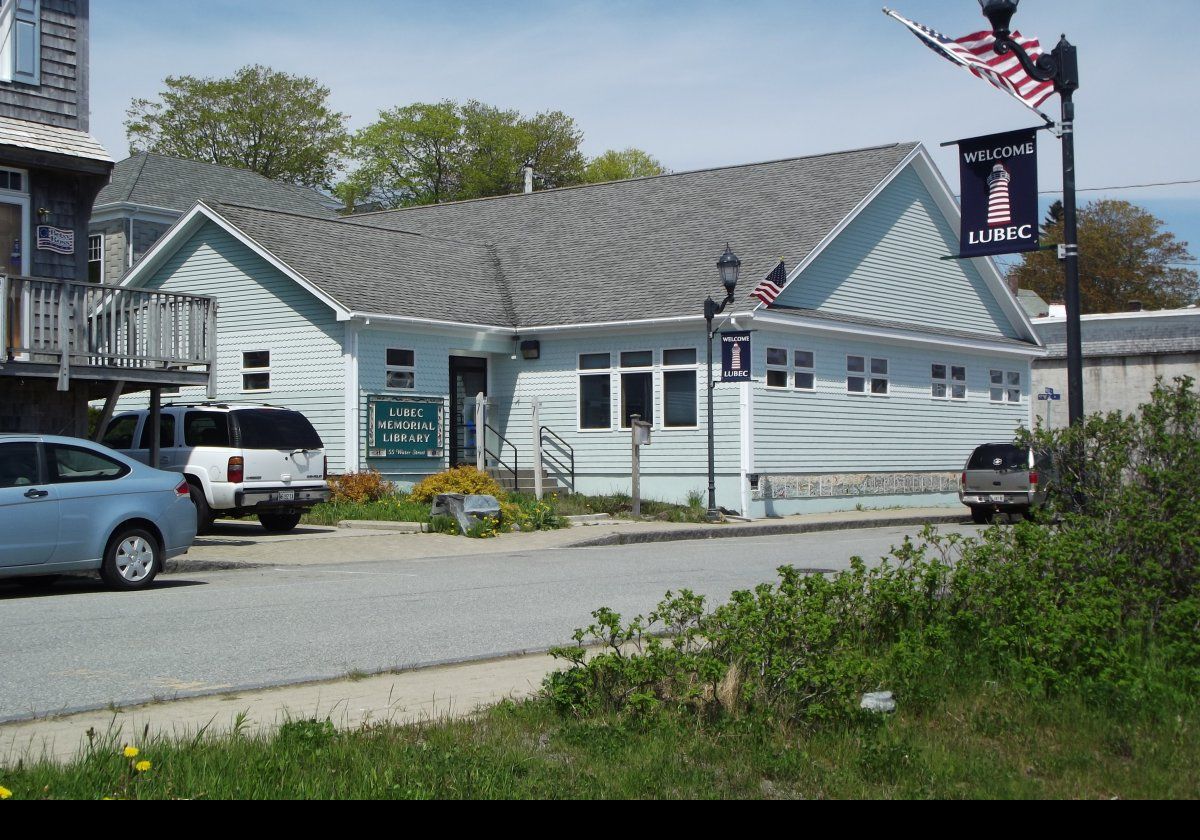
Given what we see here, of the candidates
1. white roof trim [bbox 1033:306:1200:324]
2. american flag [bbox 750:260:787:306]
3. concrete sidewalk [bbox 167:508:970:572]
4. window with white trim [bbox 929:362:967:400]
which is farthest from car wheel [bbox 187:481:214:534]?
white roof trim [bbox 1033:306:1200:324]

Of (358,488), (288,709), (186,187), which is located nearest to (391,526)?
(358,488)

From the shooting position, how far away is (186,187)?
41.7 meters

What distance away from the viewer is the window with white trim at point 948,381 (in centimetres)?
3362

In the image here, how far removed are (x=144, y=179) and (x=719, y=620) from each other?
37097mm

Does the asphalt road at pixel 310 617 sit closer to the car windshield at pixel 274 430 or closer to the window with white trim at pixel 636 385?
the car windshield at pixel 274 430

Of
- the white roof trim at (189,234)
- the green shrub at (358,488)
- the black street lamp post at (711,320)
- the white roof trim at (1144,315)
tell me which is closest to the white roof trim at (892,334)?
the black street lamp post at (711,320)

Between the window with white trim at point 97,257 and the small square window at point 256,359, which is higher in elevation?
the window with white trim at point 97,257

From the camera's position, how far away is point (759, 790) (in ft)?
19.5

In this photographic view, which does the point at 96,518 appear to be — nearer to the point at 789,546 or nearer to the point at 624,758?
the point at 624,758

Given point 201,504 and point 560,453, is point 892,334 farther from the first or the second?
point 201,504

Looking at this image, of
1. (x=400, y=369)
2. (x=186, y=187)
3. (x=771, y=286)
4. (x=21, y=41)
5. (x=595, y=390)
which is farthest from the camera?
(x=186, y=187)

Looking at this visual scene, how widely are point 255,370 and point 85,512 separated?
14749 mm

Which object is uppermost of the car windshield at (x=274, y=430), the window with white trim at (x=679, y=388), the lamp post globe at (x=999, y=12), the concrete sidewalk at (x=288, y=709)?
the lamp post globe at (x=999, y=12)
